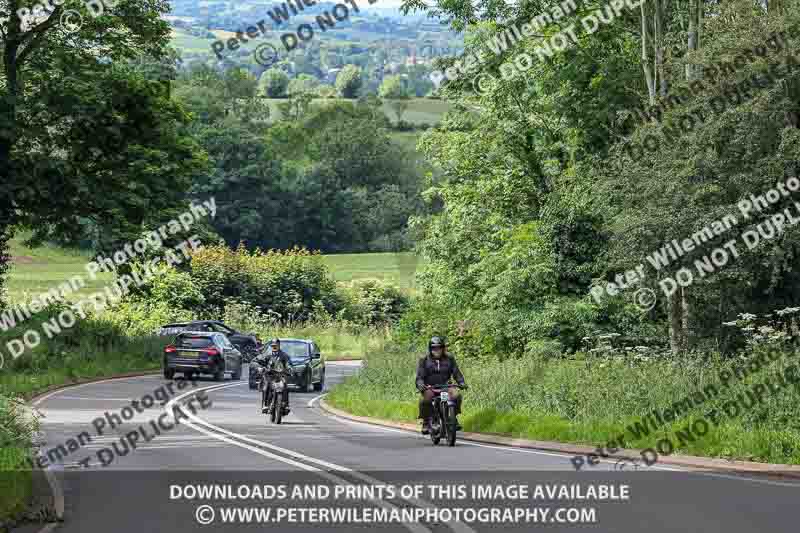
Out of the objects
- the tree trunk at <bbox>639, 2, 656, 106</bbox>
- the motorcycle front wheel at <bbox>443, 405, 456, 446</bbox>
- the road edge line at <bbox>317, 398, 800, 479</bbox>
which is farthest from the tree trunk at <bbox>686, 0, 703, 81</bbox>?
the motorcycle front wheel at <bbox>443, 405, 456, 446</bbox>

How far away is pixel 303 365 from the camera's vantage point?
44.5m

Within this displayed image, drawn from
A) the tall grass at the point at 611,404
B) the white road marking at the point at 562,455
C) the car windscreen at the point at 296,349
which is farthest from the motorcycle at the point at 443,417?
the car windscreen at the point at 296,349

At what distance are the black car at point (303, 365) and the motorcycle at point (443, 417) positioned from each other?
70.5 feet

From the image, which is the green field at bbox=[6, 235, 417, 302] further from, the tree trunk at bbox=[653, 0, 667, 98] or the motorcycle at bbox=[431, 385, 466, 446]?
the motorcycle at bbox=[431, 385, 466, 446]

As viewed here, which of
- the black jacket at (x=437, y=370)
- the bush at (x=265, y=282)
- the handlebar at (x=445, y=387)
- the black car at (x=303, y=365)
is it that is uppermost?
the bush at (x=265, y=282)

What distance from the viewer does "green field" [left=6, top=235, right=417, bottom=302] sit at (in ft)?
292

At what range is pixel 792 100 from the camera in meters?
31.8

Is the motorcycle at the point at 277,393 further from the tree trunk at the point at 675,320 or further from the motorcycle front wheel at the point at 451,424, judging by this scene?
the tree trunk at the point at 675,320

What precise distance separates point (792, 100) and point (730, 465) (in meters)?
16.0

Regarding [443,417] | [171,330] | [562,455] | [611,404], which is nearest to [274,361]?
[443,417]

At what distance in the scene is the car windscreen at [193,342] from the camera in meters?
47.0

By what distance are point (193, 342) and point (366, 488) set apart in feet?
108

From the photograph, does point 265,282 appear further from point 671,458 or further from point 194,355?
point 671,458

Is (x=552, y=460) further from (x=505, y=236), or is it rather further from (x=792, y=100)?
(x=505, y=236)
